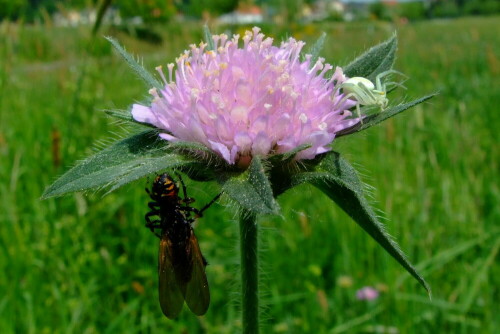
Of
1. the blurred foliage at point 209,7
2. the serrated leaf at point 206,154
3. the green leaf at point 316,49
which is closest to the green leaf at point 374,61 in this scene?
the green leaf at point 316,49

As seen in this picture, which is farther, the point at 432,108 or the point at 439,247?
the point at 432,108

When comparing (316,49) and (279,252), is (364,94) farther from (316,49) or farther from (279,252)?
(279,252)

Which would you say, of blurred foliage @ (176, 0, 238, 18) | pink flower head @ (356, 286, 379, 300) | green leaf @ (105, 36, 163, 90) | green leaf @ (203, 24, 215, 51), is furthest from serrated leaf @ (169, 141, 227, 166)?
blurred foliage @ (176, 0, 238, 18)

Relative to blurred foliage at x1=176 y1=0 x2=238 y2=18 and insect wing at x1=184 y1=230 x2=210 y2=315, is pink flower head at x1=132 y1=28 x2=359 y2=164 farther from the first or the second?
blurred foliage at x1=176 y1=0 x2=238 y2=18

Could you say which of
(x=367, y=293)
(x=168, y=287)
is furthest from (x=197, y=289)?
(x=367, y=293)

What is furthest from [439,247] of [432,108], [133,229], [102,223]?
[432,108]

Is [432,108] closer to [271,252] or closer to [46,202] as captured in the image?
[271,252]

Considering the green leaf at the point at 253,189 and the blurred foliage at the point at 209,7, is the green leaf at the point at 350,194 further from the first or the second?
the blurred foliage at the point at 209,7
